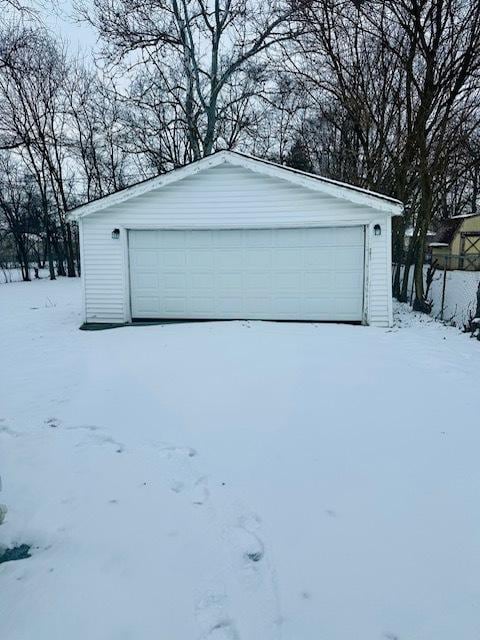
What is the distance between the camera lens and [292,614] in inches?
73.4

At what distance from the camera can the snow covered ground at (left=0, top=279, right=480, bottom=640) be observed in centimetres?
187

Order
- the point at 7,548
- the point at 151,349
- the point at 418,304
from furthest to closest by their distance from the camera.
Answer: the point at 418,304 < the point at 151,349 < the point at 7,548

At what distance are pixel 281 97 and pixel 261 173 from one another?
8.80 m

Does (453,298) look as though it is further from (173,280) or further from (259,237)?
(173,280)

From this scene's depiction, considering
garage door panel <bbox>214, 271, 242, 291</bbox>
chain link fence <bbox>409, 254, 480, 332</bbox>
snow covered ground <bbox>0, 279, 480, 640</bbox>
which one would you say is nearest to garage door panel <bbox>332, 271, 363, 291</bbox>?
garage door panel <bbox>214, 271, 242, 291</bbox>

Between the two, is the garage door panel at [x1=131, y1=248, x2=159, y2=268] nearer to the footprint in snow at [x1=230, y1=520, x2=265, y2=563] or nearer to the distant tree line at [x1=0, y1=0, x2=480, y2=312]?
the distant tree line at [x1=0, y1=0, x2=480, y2=312]

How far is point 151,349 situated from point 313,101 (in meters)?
13.1

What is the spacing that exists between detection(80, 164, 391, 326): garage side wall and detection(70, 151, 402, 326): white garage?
0.02 metres

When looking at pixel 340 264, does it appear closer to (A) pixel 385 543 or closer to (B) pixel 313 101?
(A) pixel 385 543

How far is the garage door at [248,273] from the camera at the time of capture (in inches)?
343

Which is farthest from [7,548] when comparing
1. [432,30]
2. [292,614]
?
[432,30]

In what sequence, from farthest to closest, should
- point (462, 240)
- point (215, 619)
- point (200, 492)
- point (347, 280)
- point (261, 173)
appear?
point (462, 240)
point (347, 280)
point (261, 173)
point (200, 492)
point (215, 619)

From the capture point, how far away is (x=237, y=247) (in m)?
8.96

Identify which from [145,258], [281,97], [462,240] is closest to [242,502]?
[145,258]
